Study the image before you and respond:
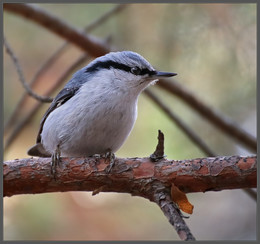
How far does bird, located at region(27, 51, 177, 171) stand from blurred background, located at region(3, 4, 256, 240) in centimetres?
76

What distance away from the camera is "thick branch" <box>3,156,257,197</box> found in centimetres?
171

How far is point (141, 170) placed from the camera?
1833mm

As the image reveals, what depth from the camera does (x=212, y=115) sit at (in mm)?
2863

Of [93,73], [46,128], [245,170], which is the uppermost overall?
[93,73]

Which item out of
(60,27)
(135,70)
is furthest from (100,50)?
(135,70)

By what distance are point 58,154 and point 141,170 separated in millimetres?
457

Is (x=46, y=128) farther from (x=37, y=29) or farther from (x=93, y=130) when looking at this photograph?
(x=37, y=29)

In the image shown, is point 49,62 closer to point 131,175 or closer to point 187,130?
point 187,130

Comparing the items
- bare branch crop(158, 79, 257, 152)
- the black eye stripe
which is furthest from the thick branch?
bare branch crop(158, 79, 257, 152)

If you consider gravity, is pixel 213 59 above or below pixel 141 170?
above

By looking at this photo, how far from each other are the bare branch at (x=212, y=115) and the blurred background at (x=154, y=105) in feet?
0.31

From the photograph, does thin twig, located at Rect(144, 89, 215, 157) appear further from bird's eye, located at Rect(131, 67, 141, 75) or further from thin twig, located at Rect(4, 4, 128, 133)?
thin twig, located at Rect(4, 4, 128, 133)

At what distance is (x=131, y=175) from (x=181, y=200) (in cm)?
25

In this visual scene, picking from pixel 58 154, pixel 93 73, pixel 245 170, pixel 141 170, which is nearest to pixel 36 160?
pixel 58 154
